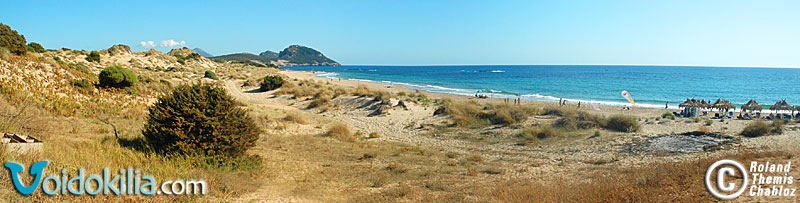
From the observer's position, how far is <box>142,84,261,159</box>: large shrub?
7.77m

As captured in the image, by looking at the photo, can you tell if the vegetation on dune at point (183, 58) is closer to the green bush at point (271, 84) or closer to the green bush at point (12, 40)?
the green bush at point (271, 84)

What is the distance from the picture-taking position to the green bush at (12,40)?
19.8 m

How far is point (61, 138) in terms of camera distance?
7.96 meters

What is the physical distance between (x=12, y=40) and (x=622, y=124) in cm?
3054

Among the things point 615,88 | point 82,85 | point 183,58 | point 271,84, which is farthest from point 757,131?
point 183,58

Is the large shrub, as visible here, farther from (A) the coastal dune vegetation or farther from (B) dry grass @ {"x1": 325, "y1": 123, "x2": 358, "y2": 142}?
(B) dry grass @ {"x1": 325, "y1": 123, "x2": 358, "y2": 142}

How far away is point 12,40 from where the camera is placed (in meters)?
20.8

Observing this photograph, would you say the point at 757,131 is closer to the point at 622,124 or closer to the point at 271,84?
the point at 622,124

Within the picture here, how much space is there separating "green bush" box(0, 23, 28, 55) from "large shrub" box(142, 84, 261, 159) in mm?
18250

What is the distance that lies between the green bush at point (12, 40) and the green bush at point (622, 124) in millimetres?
28311

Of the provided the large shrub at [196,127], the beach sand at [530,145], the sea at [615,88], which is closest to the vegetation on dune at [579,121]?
the beach sand at [530,145]

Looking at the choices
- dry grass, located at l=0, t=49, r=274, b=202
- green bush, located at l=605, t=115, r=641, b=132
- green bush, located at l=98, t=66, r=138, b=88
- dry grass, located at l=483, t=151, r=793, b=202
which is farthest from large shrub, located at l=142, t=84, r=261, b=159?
green bush, located at l=605, t=115, r=641, b=132

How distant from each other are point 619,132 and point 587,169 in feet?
22.5

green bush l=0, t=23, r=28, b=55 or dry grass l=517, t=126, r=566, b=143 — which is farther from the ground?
green bush l=0, t=23, r=28, b=55
